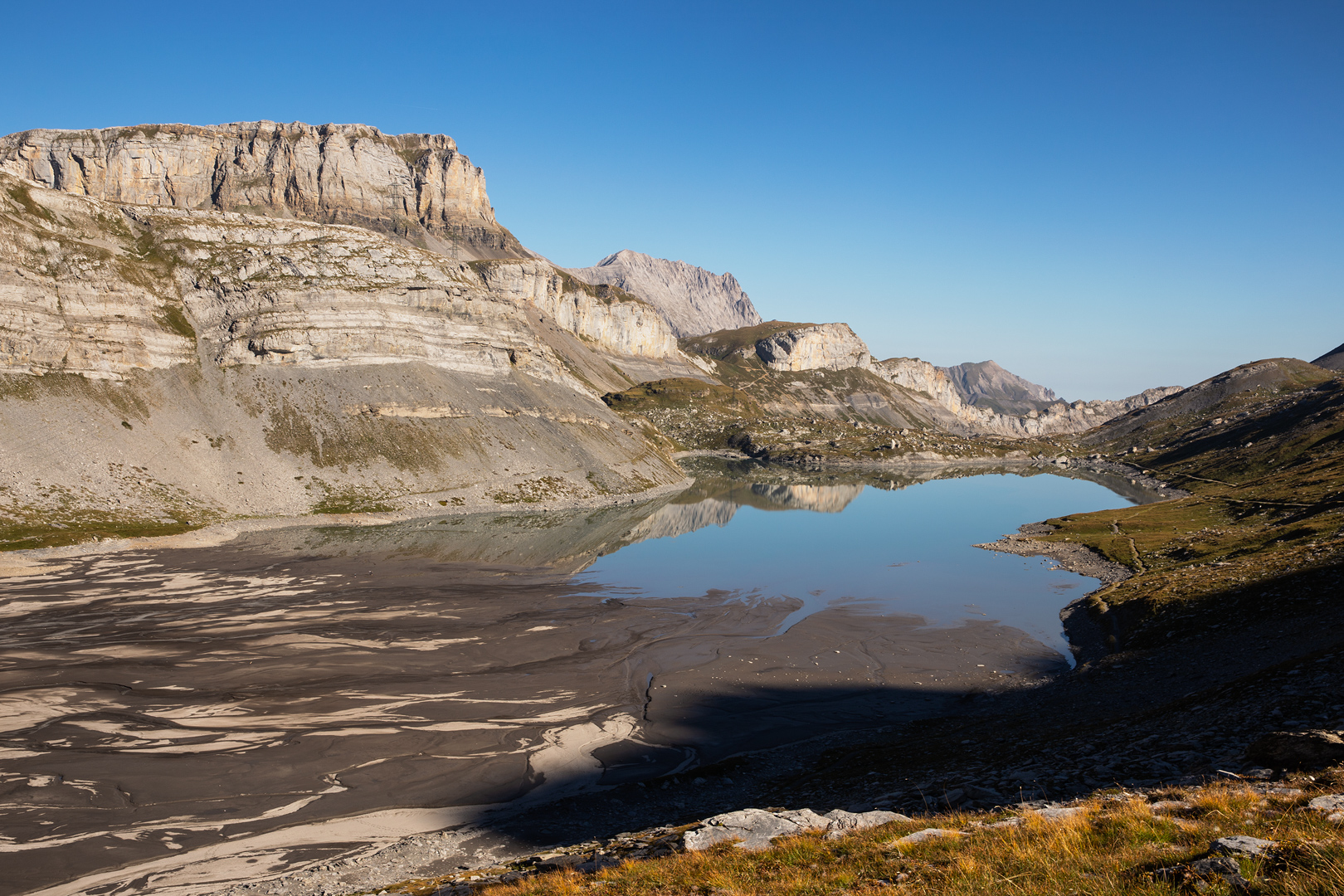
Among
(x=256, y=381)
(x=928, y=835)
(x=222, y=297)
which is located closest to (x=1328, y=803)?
(x=928, y=835)

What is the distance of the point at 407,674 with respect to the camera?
1410 inches

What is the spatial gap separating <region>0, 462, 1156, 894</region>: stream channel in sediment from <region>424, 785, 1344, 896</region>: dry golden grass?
13314 mm

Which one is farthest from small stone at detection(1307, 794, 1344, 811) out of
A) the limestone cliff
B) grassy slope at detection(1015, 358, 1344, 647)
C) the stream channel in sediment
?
the limestone cliff

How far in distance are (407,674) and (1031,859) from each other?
1281 inches

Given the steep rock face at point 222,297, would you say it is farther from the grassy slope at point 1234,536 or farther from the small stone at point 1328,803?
the small stone at point 1328,803

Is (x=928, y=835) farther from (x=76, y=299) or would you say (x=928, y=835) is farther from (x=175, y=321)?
(x=175, y=321)

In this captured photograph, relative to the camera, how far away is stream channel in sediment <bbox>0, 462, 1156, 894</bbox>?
22656 millimetres

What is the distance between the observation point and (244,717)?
2961 centimetres

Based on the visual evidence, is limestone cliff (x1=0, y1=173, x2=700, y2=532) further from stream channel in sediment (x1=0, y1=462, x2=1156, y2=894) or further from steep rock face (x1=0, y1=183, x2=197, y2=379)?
stream channel in sediment (x1=0, y1=462, x2=1156, y2=894)

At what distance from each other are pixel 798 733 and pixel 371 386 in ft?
303

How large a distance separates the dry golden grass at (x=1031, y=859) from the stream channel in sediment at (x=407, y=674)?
13.3 m

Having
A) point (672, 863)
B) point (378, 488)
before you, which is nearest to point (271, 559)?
point (378, 488)

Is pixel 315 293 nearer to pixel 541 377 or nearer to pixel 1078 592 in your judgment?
pixel 541 377

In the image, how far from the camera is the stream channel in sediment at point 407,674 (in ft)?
74.3
